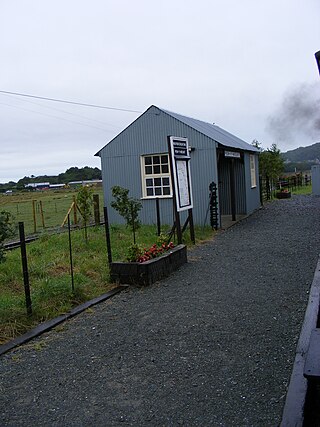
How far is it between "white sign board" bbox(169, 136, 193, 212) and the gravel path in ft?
9.19

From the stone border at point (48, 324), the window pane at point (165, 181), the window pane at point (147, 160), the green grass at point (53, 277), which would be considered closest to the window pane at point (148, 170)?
the window pane at point (147, 160)

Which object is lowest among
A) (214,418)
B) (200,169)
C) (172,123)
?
(214,418)

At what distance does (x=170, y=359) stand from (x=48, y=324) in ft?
6.27

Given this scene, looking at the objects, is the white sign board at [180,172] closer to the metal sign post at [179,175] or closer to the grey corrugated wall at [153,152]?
the metal sign post at [179,175]

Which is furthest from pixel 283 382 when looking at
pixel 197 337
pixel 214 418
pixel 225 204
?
Answer: pixel 225 204

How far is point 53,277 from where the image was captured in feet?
25.3

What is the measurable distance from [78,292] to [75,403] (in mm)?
3216

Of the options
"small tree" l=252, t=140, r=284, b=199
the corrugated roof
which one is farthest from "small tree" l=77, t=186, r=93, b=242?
"small tree" l=252, t=140, r=284, b=199

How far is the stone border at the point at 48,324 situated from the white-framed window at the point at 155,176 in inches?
345

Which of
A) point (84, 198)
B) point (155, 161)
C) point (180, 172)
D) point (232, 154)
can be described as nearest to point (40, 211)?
point (155, 161)

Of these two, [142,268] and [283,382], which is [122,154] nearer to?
[142,268]

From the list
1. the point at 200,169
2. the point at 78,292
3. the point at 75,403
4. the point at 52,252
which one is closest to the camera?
the point at 75,403

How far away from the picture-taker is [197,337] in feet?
16.3

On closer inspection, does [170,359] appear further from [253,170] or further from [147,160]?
[253,170]
